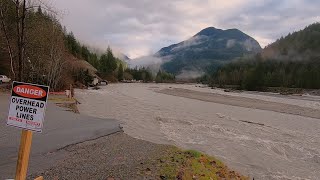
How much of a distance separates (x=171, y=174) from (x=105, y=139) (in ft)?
25.6

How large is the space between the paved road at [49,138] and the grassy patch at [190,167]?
427 cm

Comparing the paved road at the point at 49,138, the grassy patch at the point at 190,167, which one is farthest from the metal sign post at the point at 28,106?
the grassy patch at the point at 190,167

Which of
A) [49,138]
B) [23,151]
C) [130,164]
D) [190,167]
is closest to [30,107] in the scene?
[23,151]

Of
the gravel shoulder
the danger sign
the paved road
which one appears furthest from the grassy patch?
the danger sign

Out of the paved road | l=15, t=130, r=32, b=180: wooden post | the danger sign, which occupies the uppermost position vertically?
the danger sign

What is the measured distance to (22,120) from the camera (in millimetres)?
7367

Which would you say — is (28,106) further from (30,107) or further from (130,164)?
(130,164)

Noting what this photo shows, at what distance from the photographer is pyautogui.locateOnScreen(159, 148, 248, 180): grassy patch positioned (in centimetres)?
1191

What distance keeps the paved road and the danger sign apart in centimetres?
394

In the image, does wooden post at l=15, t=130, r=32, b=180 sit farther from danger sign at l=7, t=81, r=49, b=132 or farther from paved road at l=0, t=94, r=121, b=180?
paved road at l=0, t=94, r=121, b=180

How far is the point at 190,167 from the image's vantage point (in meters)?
13.0

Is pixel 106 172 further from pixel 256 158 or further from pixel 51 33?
pixel 51 33

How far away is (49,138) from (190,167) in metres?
8.14

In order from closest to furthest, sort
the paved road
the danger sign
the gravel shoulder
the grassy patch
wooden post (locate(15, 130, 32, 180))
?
the danger sign → wooden post (locate(15, 130, 32, 180)) → the gravel shoulder → the grassy patch → the paved road
